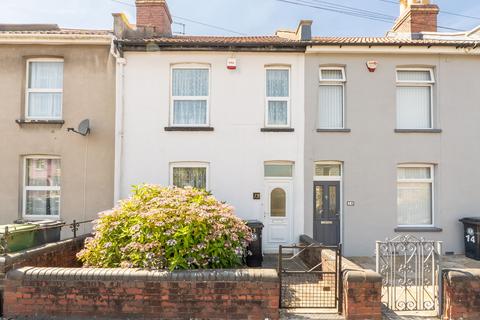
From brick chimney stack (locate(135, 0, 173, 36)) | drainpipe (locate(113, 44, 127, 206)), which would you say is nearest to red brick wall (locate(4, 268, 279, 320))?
drainpipe (locate(113, 44, 127, 206))

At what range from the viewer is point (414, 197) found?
968 cm

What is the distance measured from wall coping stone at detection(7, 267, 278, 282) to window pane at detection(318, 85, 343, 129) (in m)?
5.95

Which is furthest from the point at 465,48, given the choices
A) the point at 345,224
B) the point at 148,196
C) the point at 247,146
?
the point at 148,196

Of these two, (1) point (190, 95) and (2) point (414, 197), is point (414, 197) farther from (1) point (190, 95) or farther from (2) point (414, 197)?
(1) point (190, 95)

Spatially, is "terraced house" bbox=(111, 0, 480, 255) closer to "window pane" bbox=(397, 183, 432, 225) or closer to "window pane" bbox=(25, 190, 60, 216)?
"window pane" bbox=(397, 183, 432, 225)

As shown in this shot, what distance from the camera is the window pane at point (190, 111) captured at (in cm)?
961

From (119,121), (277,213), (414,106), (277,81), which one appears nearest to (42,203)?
(119,121)

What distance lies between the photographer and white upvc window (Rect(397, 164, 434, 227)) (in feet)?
31.6

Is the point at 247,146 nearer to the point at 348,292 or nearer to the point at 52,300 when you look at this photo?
the point at 348,292

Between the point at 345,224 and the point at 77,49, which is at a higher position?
the point at 77,49

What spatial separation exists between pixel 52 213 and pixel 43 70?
4075 mm

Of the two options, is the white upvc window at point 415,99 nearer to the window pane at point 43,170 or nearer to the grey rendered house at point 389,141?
the grey rendered house at point 389,141

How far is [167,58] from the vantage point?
9484 millimetres

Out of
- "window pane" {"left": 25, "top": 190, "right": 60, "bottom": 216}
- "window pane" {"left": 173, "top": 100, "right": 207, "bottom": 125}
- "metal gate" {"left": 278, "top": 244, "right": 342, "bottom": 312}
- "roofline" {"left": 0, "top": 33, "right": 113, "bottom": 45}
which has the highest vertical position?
"roofline" {"left": 0, "top": 33, "right": 113, "bottom": 45}
